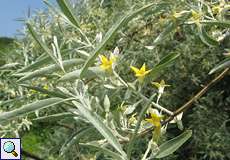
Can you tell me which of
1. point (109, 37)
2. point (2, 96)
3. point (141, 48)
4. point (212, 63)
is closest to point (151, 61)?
point (141, 48)

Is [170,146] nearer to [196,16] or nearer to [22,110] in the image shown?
[22,110]

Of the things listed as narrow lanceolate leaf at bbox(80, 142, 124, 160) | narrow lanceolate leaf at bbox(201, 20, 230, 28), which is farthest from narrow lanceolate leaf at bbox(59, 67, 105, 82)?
narrow lanceolate leaf at bbox(201, 20, 230, 28)

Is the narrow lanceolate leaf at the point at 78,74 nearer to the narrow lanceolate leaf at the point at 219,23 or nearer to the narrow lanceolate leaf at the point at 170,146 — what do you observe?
the narrow lanceolate leaf at the point at 170,146

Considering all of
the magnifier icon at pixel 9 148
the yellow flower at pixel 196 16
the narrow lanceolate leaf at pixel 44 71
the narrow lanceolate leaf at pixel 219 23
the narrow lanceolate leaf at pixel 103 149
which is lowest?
the narrow lanceolate leaf at pixel 103 149

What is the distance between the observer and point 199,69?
2883 millimetres

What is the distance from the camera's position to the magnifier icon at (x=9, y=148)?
2.64 m

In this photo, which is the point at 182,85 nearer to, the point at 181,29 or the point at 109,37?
the point at 181,29

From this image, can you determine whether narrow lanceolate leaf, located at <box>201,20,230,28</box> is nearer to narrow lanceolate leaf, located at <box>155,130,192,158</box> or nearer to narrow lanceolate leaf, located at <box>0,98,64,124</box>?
narrow lanceolate leaf, located at <box>155,130,192,158</box>

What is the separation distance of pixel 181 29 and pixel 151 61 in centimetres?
28

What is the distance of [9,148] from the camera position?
264 centimetres

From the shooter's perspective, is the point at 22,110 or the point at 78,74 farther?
the point at 78,74

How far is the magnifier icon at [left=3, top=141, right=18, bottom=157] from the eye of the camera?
2.64 metres

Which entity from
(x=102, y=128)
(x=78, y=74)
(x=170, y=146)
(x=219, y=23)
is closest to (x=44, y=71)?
(x=78, y=74)

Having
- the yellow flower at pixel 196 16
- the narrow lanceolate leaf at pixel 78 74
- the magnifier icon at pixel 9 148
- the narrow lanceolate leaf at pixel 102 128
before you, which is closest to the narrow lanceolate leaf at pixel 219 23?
the yellow flower at pixel 196 16
